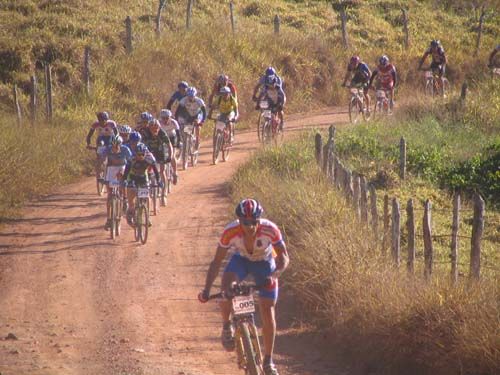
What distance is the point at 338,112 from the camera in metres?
30.7

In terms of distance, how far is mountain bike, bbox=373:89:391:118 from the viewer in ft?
84.9

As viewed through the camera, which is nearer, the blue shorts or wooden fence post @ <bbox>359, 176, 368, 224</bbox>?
the blue shorts

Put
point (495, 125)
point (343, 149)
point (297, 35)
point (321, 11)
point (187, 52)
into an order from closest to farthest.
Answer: point (343, 149) < point (495, 125) < point (187, 52) < point (297, 35) < point (321, 11)

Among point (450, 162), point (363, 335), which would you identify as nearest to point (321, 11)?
point (450, 162)

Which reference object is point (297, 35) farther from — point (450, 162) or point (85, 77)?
point (450, 162)

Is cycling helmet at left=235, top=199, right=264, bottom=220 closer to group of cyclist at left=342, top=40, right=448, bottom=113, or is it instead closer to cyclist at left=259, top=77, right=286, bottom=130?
cyclist at left=259, top=77, right=286, bottom=130

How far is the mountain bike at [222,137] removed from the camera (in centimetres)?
2139

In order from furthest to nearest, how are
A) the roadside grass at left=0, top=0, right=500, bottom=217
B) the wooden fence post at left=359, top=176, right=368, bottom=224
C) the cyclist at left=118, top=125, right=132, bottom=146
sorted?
1. the roadside grass at left=0, top=0, right=500, bottom=217
2. the cyclist at left=118, top=125, right=132, bottom=146
3. the wooden fence post at left=359, top=176, right=368, bottom=224

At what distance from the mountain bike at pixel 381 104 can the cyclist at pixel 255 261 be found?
1685 centimetres

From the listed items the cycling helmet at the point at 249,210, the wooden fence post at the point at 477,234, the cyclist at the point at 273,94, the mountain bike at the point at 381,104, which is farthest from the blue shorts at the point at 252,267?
the mountain bike at the point at 381,104

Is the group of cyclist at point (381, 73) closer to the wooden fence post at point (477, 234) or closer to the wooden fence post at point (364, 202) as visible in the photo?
the wooden fence post at point (364, 202)

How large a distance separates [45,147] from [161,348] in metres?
11.2

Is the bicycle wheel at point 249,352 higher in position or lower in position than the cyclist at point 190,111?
lower

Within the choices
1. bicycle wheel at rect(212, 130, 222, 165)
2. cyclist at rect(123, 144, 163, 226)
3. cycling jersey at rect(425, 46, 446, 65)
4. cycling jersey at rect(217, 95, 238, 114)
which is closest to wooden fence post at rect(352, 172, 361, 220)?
cyclist at rect(123, 144, 163, 226)
